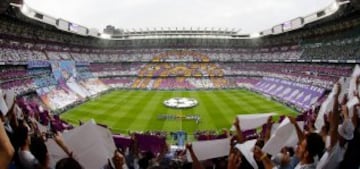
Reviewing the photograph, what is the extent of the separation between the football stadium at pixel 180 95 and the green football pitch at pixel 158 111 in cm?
14

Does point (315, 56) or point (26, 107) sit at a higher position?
point (315, 56)

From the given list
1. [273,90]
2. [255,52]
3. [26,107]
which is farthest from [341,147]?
[255,52]

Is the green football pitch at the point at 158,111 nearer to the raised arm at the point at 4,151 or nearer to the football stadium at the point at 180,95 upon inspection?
the football stadium at the point at 180,95

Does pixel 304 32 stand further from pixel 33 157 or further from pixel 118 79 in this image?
pixel 33 157

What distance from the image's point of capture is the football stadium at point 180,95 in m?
6.48

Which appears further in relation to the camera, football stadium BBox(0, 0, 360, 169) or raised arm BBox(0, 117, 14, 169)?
football stadium BBox(0, 0, 360, 169)

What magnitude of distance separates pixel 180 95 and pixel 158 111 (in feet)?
Answer: 52.9

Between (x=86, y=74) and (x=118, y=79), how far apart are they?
10.3m

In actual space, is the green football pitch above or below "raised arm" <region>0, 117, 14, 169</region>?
below

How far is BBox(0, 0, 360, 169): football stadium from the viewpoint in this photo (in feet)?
21.2

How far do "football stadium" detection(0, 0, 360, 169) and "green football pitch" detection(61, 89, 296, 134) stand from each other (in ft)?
0.45

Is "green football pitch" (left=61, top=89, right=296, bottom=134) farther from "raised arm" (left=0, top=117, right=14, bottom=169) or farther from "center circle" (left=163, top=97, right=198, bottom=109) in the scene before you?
"raised arm" (left=0, top=117, right=14, bottom=169)

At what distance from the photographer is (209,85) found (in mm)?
71375

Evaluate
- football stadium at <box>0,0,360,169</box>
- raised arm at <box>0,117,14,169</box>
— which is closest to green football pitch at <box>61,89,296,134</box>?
football stadium at <box>0,0,360,169</box>
